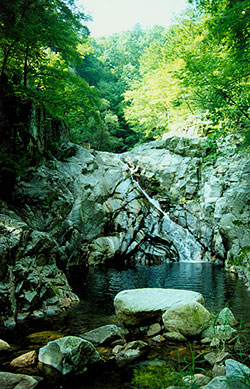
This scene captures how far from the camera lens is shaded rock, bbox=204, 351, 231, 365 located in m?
3.89

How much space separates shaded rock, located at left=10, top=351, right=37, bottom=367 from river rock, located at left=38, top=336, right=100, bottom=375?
20 centimetres

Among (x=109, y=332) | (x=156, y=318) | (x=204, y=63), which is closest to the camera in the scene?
(x=109, y=332)

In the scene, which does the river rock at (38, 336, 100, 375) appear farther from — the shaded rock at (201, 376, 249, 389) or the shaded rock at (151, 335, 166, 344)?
the shaded rock at (201, 376, 249, 389)

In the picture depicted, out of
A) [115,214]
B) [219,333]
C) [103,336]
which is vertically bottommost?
[103,336]

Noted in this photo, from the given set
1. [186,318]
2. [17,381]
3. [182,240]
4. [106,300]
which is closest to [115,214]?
[182,240]

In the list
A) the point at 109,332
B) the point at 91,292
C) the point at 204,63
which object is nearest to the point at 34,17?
the point at 204,63

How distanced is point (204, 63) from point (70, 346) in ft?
35.4

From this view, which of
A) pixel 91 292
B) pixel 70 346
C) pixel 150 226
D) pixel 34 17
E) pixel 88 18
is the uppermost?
pixel 88 18

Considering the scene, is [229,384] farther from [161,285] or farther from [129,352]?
[161,285]

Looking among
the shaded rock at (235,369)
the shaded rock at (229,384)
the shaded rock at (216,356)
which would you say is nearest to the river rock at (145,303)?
the shaded rock at (216,356)

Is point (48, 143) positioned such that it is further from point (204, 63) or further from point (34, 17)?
point (204, 63)

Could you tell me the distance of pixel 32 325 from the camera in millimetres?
5652

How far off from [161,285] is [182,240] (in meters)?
8.45

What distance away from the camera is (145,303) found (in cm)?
563
